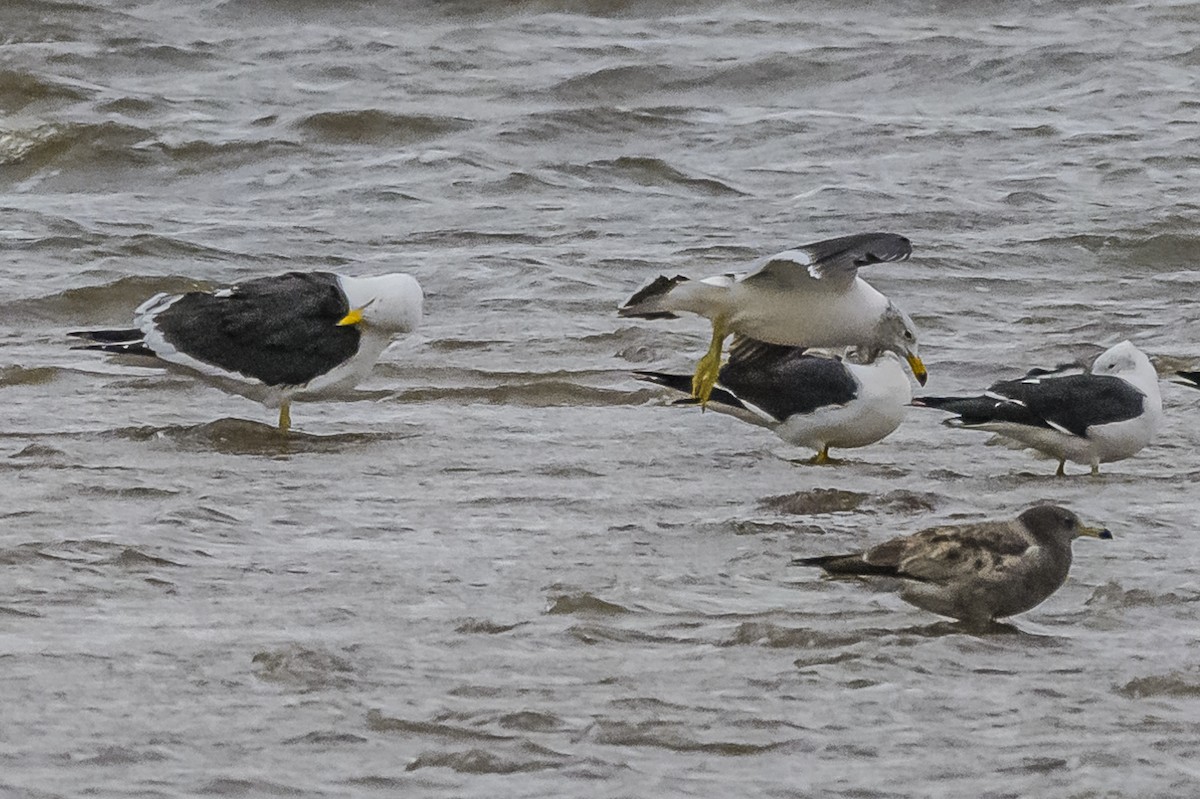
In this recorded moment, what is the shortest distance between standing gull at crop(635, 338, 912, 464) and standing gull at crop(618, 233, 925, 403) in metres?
0.08

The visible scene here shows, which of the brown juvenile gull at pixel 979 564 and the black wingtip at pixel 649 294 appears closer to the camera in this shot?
the brown juvenile gull at pixel 979 564

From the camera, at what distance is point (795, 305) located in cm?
778

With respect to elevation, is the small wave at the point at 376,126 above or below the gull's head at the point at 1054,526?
below

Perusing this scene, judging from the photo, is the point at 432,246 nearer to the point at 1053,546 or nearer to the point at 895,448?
the point at 895,448

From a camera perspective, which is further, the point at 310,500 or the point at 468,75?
the point at 468,75

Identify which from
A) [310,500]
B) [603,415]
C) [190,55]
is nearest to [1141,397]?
[603,415]

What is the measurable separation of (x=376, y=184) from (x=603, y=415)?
5.32 metres

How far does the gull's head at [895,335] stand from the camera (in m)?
8.05

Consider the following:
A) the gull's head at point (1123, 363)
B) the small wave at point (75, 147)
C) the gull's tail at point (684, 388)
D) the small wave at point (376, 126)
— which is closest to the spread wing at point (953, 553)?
the gull's tail at point (684, 388)

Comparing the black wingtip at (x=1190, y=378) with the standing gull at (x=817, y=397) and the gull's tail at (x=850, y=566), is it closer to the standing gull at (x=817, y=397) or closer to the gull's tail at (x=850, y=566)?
the standing gull at (x=817, y=397)

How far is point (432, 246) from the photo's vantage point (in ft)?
39.5

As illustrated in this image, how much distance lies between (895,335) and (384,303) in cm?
195

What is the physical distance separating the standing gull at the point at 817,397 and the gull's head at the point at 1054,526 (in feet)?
6.96

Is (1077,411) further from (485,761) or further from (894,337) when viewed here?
(485,761)
